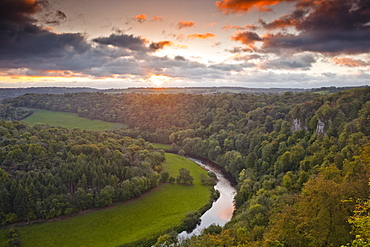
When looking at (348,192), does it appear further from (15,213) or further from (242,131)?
(242,131)

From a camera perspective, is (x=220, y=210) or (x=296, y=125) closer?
(x=220, y=210)

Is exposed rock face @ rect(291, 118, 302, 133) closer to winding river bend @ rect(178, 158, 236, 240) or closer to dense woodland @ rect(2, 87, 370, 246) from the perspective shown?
dense woodland @ rect(2, 87, 370, 246)

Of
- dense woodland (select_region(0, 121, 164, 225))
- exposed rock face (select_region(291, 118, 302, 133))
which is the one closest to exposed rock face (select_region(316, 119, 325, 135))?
exposed rock face (select_region(291, 118, 302, 133))

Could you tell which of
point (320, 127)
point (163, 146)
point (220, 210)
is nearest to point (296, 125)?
point (320, 127)

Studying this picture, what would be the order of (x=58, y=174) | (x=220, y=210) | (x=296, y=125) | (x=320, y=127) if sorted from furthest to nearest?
(x=296, y=125)
(x=320, y=127)
(x=220, y=210)
(x=58, y=174)

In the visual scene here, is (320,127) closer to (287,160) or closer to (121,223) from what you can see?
(287,160)

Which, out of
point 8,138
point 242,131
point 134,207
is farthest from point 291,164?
point 8,138
